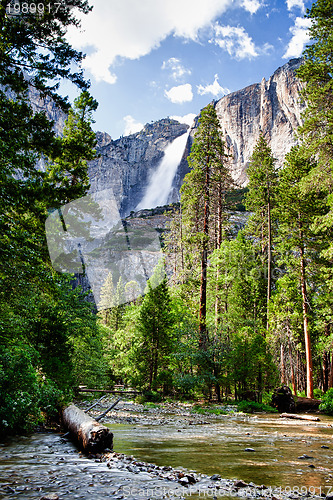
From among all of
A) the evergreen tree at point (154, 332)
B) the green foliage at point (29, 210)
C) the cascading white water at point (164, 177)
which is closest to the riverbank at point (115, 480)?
the green foliage at point (29, 210)

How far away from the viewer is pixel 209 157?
20.5 meters

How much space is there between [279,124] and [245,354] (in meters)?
110

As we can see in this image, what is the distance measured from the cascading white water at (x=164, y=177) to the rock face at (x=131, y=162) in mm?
3257

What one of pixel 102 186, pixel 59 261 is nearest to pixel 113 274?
pixel 59 261

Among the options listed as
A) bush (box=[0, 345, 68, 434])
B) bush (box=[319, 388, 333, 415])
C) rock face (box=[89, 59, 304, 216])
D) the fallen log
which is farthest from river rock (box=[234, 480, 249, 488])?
rock face (box=[89, 59, 304, 216])

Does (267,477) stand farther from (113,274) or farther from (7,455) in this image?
(113,274)

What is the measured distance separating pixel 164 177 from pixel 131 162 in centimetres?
2585

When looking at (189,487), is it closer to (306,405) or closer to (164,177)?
(306,405)

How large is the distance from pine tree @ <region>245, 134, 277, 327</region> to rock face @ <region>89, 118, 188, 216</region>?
11055 centimetres

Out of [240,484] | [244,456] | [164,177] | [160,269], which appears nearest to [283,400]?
[244,456]

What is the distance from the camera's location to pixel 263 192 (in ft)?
89.1

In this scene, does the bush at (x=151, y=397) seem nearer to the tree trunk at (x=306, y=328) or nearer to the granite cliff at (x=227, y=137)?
the tree trunk at (x=306, y=328)

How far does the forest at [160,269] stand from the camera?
25.0ft

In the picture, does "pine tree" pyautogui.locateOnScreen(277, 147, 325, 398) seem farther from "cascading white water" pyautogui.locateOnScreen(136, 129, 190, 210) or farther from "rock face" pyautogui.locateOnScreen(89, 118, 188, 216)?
"rock face" pyautogui.locateOnScreen(89, 118, 188, 216)
